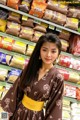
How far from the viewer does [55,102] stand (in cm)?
221

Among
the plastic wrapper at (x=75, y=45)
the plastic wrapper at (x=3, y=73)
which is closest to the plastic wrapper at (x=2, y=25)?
the plastic wrapper at (x=3, y=73)

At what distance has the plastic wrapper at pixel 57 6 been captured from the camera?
12.9ft

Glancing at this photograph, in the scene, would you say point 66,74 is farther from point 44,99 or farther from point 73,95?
point 44,99

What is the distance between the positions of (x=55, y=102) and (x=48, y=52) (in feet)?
1.31

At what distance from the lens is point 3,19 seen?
12.9ft

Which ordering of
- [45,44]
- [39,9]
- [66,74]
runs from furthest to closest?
[66,74], [39,9], [45,44]

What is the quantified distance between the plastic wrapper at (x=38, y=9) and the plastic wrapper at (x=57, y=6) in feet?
0.31

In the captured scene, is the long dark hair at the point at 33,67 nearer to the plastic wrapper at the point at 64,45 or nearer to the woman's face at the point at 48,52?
the woman's face at the point at 48,52

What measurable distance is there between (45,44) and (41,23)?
1833 mm

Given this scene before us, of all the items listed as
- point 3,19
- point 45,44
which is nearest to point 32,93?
point 45,44

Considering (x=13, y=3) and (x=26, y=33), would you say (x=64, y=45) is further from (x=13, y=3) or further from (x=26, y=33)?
(x=13, y=3)

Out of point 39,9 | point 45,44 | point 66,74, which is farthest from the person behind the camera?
point 66,74

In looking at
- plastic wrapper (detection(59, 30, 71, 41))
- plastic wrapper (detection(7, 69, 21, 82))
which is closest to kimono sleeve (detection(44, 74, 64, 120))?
plastic wrapper (detection(7, 69, 21, 82))

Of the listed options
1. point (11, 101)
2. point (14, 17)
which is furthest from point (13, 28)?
point (11, 101)
